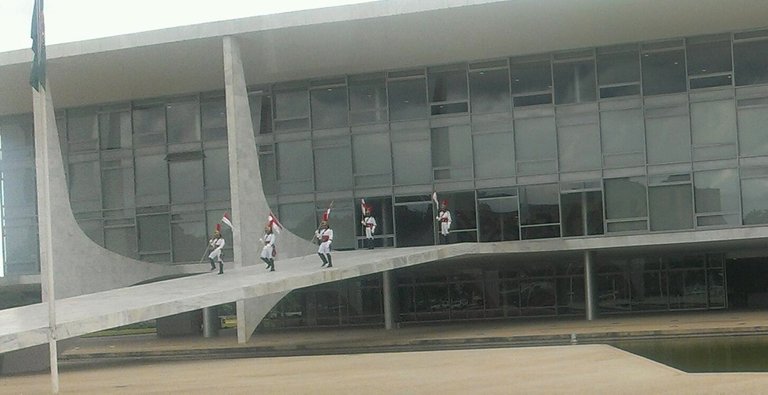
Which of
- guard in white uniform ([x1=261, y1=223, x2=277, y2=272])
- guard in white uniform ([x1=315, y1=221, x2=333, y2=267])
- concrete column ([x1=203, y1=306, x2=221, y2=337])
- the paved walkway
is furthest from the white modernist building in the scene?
guard in white uniform ([x1=315, y1=221, x2=333, y2=267])

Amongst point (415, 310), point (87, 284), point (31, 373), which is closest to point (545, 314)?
point (415, 310)

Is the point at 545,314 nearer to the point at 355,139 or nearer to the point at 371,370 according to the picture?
the point at 355,139

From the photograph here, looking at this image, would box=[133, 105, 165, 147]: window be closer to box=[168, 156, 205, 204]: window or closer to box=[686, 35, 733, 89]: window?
box=[168, 156, 205, 204]: window

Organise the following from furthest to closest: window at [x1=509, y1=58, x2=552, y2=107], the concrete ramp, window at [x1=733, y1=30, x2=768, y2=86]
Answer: window at [x1=509, y1=58, x2=552, y2=107] < window at [x1=733, y1=30, x2=768, y2=86] < the concrete ramp

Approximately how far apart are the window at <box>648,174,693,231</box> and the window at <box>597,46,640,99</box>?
2.57 meters

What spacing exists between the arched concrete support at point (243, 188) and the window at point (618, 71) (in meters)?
9.48

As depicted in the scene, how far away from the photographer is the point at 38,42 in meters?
15.1

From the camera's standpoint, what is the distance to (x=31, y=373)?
1939cm

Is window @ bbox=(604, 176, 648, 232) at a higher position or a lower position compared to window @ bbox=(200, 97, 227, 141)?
lower

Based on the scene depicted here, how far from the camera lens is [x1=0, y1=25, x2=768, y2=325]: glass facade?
29406 millimetres

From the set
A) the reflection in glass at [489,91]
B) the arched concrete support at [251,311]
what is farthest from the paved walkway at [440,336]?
the reflection in glass at [489,91]

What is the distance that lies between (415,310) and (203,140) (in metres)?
8.47

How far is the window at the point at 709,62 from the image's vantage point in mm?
29297

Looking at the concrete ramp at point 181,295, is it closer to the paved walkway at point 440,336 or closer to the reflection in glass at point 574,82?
the paved walkway at point 440,336
